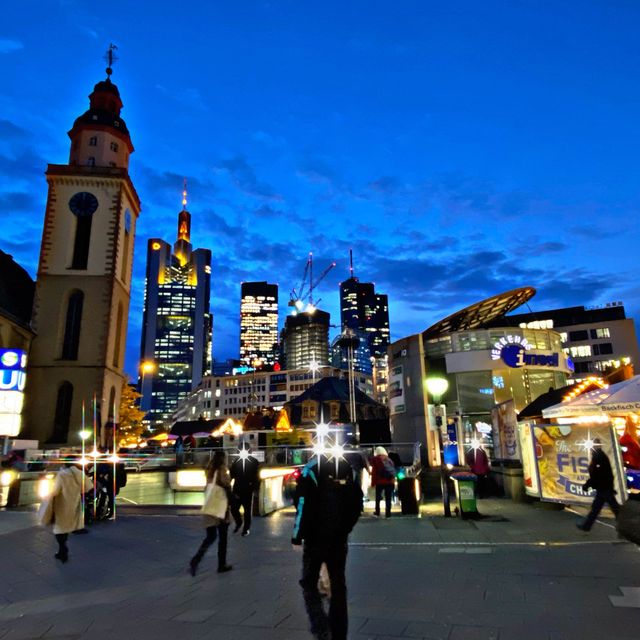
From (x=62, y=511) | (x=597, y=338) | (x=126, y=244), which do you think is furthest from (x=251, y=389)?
(x=62, y=511)

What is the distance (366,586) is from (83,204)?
3957 centimetres

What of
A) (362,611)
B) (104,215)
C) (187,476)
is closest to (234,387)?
(104,215)

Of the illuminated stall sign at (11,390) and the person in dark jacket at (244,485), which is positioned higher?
the illuminated stall sign at (11,390)

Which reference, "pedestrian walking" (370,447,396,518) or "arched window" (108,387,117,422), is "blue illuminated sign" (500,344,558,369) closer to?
"pedestrian walking" (370,447,396,518)

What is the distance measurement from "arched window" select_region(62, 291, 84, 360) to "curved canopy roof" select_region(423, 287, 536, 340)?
84.4ft

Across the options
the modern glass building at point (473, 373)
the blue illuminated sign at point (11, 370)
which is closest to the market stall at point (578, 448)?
the modern glass building at point (473, 373)

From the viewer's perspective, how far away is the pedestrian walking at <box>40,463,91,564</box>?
8.57 m

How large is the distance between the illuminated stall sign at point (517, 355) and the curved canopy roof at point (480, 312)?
4012mm

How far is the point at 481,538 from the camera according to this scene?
9305 millimetres

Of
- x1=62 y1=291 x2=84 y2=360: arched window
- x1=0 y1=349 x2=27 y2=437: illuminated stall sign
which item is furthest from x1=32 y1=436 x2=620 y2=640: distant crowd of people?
x1=62 y1=291 x2=84 y2=360: arched window

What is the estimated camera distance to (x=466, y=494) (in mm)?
11906

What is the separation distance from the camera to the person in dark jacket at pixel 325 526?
4395 mm

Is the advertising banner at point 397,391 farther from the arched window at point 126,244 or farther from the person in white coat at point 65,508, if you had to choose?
Answer: the person in white coat at point 65,508

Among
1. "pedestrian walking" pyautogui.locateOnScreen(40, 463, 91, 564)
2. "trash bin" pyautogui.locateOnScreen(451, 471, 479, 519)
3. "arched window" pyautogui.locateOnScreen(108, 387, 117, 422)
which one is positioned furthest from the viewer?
"arched window" pyautogui.locateOnScreen(108, 387, 117, 422)
